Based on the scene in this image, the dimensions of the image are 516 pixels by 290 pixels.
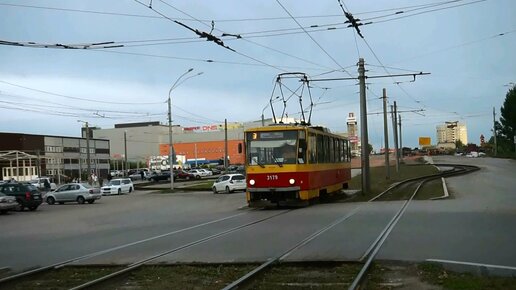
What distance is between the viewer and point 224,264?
10.1 meters

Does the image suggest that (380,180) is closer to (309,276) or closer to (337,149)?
(337,149)

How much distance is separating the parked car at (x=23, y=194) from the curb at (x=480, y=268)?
91.8 ft

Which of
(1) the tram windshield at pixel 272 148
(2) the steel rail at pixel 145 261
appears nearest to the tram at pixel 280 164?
(1) the tram windshield at pixel 272 148

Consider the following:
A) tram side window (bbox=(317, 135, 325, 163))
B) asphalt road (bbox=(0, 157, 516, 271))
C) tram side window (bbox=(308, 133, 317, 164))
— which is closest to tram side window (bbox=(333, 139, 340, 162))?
tram side window (bbox=(317, 135, 325, 163))

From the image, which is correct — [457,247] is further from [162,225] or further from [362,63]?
[362,63]

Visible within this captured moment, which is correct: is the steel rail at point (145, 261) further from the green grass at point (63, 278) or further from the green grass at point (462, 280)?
the green grass at point (462, 280)

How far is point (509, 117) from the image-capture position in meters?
93.2

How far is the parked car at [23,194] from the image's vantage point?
32.1 meters

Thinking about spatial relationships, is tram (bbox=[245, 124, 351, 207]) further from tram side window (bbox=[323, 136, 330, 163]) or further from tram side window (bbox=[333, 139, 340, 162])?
tram side window (bbox=[333, 139, 340, 162])

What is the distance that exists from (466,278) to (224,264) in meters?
4.08

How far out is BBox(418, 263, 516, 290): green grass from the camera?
754cm

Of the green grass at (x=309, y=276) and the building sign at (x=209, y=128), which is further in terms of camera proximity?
the building sign at (x=209, y=128)

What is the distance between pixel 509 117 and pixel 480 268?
92.9 metres

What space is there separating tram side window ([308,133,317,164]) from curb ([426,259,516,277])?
1445 centimetres
